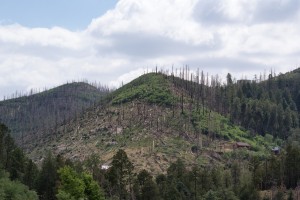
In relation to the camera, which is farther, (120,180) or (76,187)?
(120,180)

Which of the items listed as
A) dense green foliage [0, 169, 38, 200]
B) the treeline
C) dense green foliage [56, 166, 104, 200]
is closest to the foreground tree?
the treeline

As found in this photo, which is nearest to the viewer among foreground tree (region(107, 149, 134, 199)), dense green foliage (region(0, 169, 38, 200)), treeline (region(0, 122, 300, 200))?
dense green foliage (region(0, 169, 38, 200))

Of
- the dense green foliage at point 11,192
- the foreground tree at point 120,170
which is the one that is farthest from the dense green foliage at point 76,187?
the foreground tree at point 120,170

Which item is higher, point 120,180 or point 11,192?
point 11,192

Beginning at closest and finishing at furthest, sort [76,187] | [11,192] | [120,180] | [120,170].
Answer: [11,192] < [76,187] < [120,170] < [120,180]

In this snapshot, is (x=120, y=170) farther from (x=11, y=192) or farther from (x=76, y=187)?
(x=11, y=192)

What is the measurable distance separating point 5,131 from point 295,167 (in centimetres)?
8697

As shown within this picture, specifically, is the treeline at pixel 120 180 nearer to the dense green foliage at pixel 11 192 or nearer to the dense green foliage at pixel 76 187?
the dense green foliage at pixel 76 187

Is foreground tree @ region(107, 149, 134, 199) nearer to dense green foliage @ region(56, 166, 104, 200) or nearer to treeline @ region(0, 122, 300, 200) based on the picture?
treeline @ region(0, 122, 300, 200)

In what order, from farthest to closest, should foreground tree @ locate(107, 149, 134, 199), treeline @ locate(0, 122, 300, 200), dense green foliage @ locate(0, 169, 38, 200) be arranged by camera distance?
A: foreground tree @ locate(107, 149, 134, 199), treeline @ locate(0, 122, 300, 200), dense green foliage @ locate(0, 169, 38, 200)

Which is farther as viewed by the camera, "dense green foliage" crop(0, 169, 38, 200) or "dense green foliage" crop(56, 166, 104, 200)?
"dense green foliage" crop(56, 166, 104, 200)

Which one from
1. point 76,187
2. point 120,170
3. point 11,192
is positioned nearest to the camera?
point 11,192

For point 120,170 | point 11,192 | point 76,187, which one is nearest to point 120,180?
point 120,170

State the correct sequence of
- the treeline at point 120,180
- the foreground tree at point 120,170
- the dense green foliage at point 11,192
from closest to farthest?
the dense green foliage at point 11,192 < the treeline at point 120,180 < the foreground tree at point 120,170
